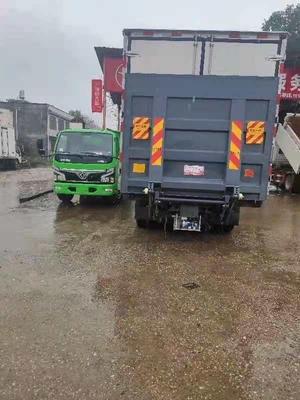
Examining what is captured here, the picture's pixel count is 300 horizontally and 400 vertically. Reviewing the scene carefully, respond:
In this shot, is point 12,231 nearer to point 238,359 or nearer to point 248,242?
point 248,242

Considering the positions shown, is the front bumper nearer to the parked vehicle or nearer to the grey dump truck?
the grey dump truck

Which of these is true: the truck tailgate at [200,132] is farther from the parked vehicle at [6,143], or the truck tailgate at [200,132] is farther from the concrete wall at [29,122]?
the concrete wall at [29,122]

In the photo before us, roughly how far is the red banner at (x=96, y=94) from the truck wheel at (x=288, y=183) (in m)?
10.2

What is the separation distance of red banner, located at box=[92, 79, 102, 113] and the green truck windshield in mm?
9494

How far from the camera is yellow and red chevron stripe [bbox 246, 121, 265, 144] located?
5648mm

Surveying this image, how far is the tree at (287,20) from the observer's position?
1933 cm

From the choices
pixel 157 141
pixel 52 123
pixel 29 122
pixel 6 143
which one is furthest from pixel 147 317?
pixel 52 123

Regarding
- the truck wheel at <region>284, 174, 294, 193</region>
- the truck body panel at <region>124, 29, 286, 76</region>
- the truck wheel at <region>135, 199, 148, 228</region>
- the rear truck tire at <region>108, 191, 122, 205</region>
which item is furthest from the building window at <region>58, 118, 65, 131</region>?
the truck body panel at <region>124, 29, 286, 76</region>

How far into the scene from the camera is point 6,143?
23.5 metres

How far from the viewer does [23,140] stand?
35.7 m

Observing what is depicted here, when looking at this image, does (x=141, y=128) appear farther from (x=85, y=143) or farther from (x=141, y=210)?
(x=85, y=143)

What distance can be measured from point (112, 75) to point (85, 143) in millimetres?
8001

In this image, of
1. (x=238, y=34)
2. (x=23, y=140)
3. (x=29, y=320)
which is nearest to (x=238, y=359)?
(x=29, y=320)

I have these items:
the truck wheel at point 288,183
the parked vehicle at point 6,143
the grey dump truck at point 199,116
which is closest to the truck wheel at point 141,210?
the grey dump truck at point 199,116
